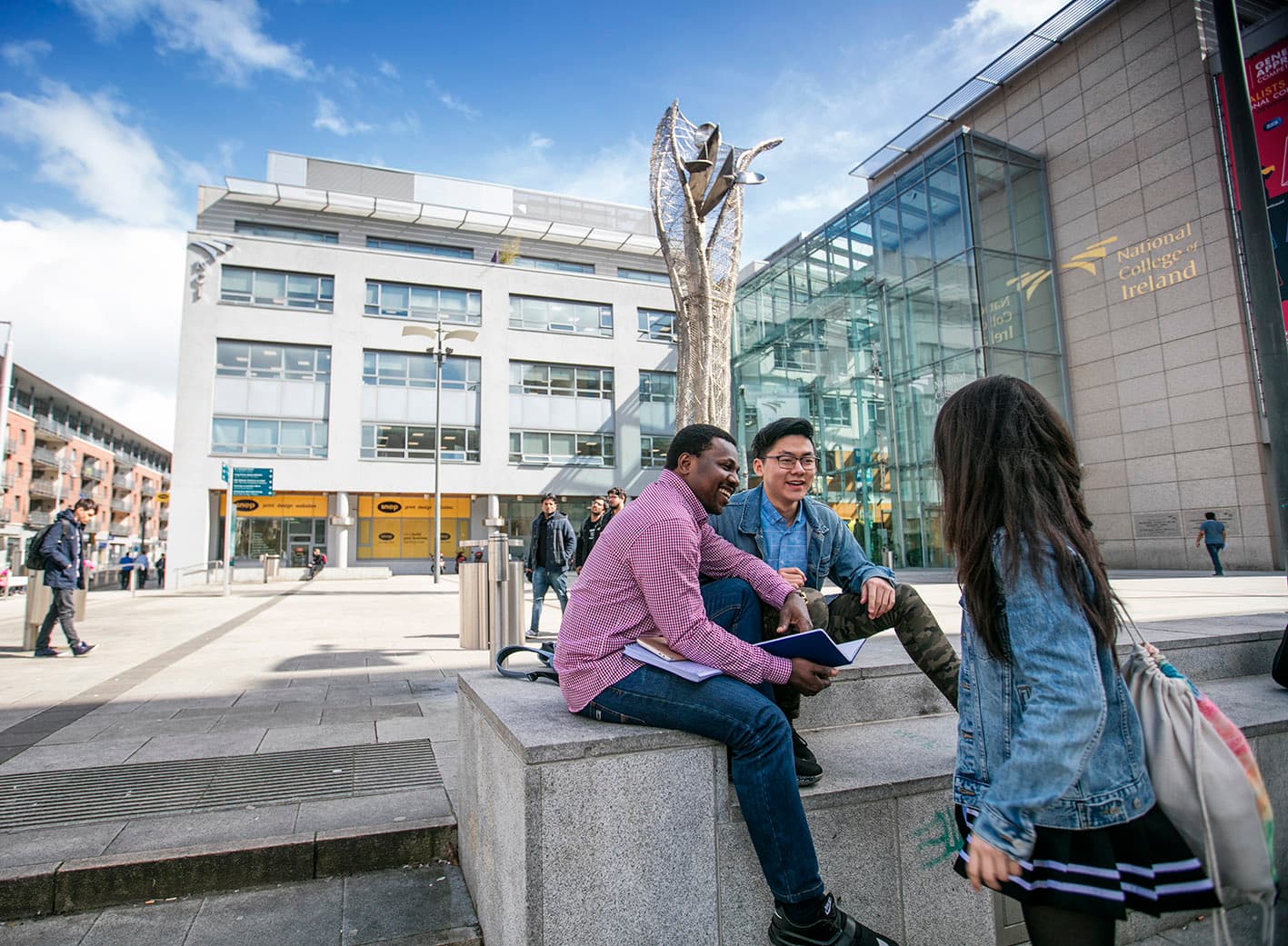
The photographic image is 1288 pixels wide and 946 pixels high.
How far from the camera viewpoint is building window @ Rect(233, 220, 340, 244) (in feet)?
119

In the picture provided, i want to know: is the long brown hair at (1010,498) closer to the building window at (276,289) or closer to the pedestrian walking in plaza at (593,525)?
the pedestrian walking in plaza at (593,525)

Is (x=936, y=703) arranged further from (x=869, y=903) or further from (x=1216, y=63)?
(x=1216, y=63)

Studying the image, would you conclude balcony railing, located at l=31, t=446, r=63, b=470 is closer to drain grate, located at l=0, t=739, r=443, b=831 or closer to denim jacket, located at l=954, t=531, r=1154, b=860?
drain grate, located at l=0, t=739, r=443, b=831

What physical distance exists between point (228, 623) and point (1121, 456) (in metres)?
21.6

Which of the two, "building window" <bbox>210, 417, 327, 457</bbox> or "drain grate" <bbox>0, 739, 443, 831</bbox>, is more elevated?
"building window" <bbox>210, 417, 327, 457</bbox>

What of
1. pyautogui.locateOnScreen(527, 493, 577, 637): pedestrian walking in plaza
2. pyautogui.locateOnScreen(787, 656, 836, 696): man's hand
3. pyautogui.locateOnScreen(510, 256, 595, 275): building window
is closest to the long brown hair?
pyautogui.locateOnScreen(787, 656, 836, 696): man's hand

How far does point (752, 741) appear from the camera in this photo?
222 centimetres

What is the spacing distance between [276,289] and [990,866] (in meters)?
36.5

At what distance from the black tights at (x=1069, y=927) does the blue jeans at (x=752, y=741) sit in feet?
2.22

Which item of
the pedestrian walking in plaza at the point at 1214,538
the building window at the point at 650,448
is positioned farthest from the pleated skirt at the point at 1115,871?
the building window at the point at 650,448

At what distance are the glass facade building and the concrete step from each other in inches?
757

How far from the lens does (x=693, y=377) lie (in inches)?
316

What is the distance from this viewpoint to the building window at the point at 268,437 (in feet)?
103

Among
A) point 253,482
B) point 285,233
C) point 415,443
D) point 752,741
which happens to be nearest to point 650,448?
point 415,443
